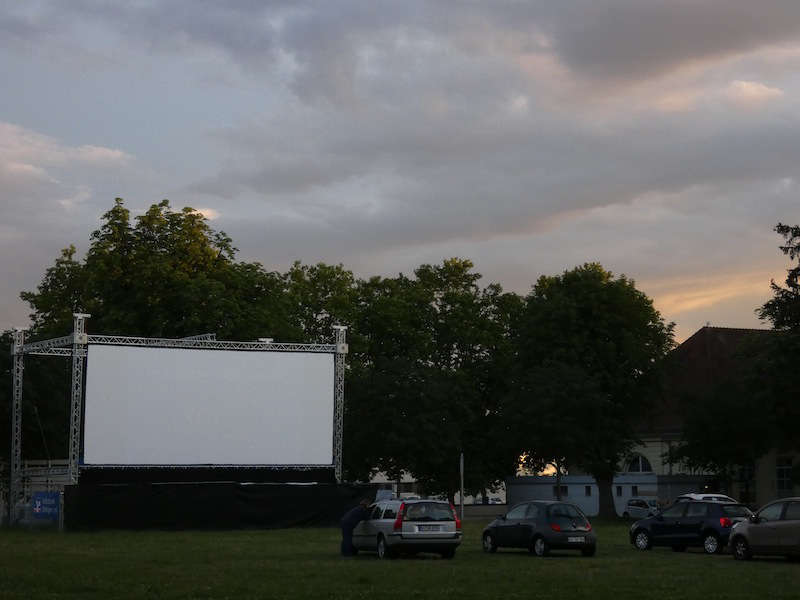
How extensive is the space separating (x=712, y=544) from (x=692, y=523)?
2.70 feet

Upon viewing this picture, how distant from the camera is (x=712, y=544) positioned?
101 feet

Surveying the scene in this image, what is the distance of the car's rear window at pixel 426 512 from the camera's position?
2872 centimetres

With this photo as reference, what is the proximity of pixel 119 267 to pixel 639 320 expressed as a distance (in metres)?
26.4

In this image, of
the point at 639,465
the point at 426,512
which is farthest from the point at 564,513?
the point at 639,465

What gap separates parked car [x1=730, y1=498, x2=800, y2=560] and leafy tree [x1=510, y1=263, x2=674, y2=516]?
3208cm

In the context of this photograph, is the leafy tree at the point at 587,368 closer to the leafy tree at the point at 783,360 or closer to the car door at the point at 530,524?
the leafy tree at the point at 783,360

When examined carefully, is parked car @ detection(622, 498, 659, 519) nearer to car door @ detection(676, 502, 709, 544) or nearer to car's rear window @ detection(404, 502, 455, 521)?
car door @ detection(676, 502, 709, 544)

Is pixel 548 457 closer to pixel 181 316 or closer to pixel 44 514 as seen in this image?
pixel 181 316

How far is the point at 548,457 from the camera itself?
205 ft

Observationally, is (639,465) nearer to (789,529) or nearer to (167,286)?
(167,286)

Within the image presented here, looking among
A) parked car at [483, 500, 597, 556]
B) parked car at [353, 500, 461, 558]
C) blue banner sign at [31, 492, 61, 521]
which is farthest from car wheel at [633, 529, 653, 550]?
blue banner sign at [31, 492, 61, 521]

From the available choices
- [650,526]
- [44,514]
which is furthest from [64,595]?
[44,514]

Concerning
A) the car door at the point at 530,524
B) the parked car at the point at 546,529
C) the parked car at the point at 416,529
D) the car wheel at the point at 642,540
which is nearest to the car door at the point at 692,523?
the car wheel at the point at 642,540

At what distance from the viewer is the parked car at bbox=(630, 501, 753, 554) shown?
30.6 meters
